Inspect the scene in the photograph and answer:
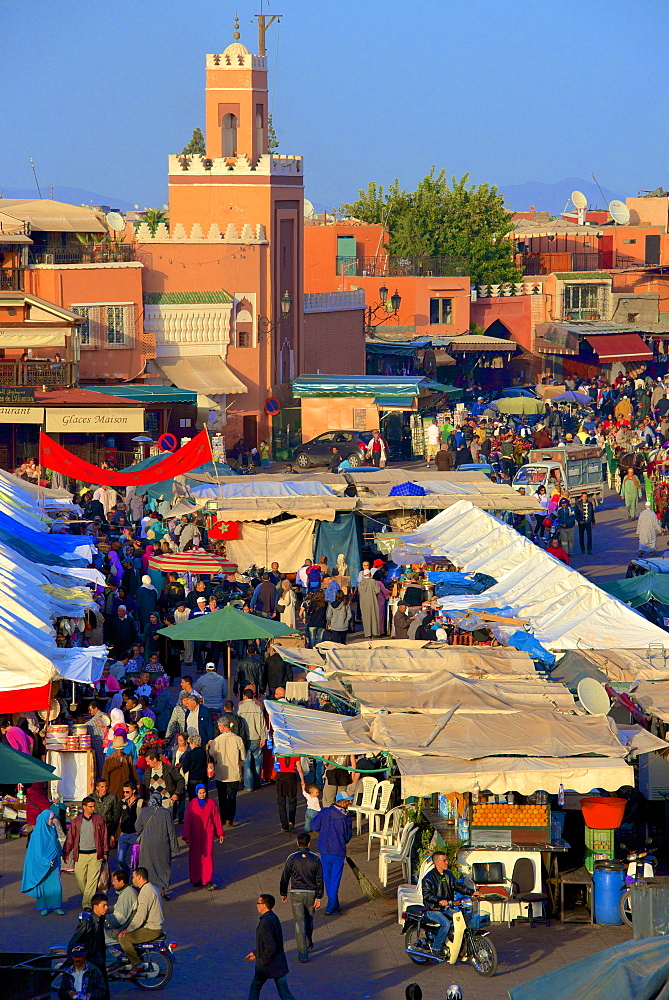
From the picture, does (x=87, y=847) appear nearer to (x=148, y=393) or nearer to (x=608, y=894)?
(x=608, y=894)

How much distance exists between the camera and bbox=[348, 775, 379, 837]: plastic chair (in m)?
13.3

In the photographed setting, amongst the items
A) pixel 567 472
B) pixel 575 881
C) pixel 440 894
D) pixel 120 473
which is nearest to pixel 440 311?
pixel 567 472

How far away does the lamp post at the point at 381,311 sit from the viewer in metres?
52.1

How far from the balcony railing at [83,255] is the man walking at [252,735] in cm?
2499

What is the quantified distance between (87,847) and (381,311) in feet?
141

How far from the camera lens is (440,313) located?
178 ft

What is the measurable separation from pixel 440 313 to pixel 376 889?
141 feet

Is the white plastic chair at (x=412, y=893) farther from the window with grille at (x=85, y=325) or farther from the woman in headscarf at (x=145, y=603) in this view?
the window with grille at (x=85, y=325)

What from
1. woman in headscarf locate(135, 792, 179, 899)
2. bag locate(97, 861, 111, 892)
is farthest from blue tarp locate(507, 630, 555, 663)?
bag locate(97, 861, 111, 892)

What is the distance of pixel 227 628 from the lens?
16875 mm

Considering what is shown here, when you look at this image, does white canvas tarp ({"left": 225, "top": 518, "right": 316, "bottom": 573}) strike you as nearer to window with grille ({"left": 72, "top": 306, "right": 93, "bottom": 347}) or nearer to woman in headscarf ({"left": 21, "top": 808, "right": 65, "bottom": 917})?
woman in headscarf ({"left": 21, "top": 808, "right": 65, "bottom": 917})

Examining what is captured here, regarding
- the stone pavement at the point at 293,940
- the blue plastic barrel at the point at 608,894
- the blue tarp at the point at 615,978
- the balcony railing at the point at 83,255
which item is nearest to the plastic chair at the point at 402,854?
the stone pavement at the point at 293,940

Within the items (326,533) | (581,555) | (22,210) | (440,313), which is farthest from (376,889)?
(440,313)

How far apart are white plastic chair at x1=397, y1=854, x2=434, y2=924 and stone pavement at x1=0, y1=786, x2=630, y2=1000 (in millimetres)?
172
